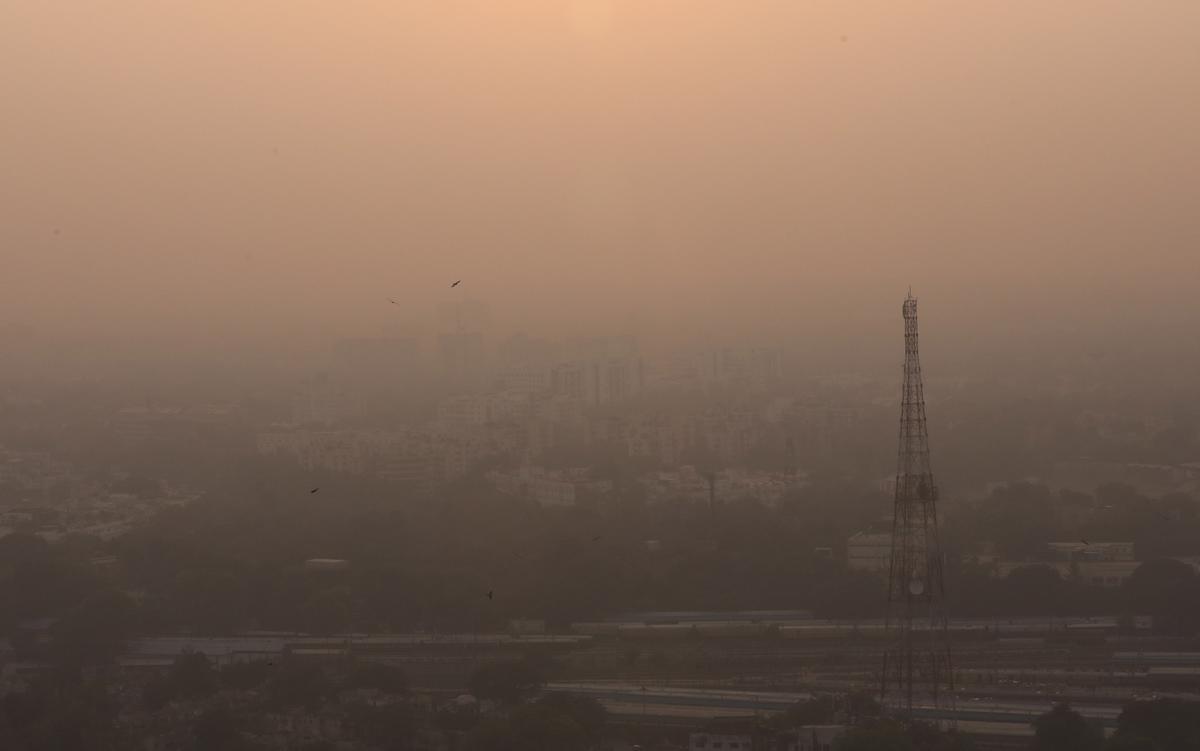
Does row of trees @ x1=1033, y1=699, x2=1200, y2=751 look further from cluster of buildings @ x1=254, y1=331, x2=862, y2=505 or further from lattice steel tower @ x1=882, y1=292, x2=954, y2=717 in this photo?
cluster of buildings @ x1=254, y1=331, x2=862, y2=505

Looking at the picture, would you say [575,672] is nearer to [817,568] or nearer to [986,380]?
[817,568]

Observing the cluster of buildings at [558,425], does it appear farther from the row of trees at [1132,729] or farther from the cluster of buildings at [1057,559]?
the row of trees at [1132,729]

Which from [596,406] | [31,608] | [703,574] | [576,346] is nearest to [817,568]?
[703,574]

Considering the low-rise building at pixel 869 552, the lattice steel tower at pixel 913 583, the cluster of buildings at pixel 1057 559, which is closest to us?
the lattice steel tower at pixel 913 583

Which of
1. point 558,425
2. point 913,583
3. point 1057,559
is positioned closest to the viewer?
point 913,583

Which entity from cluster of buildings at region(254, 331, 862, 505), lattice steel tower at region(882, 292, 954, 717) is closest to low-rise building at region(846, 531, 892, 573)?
lattice steel tower at region(882, 292, 954, 717)

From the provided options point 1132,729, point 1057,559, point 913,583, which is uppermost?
point 1057,559

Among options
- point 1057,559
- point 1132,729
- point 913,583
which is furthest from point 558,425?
point 1132,729

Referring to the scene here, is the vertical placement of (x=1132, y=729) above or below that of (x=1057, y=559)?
below

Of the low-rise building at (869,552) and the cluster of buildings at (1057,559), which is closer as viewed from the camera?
the cluster of buildings at (1057,559)

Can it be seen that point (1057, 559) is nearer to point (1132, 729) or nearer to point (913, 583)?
point (913, 583)

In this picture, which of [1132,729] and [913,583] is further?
[913,583]

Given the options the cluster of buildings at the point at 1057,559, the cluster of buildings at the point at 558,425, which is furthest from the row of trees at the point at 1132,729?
the cluster of buildings at the point at 558,425
